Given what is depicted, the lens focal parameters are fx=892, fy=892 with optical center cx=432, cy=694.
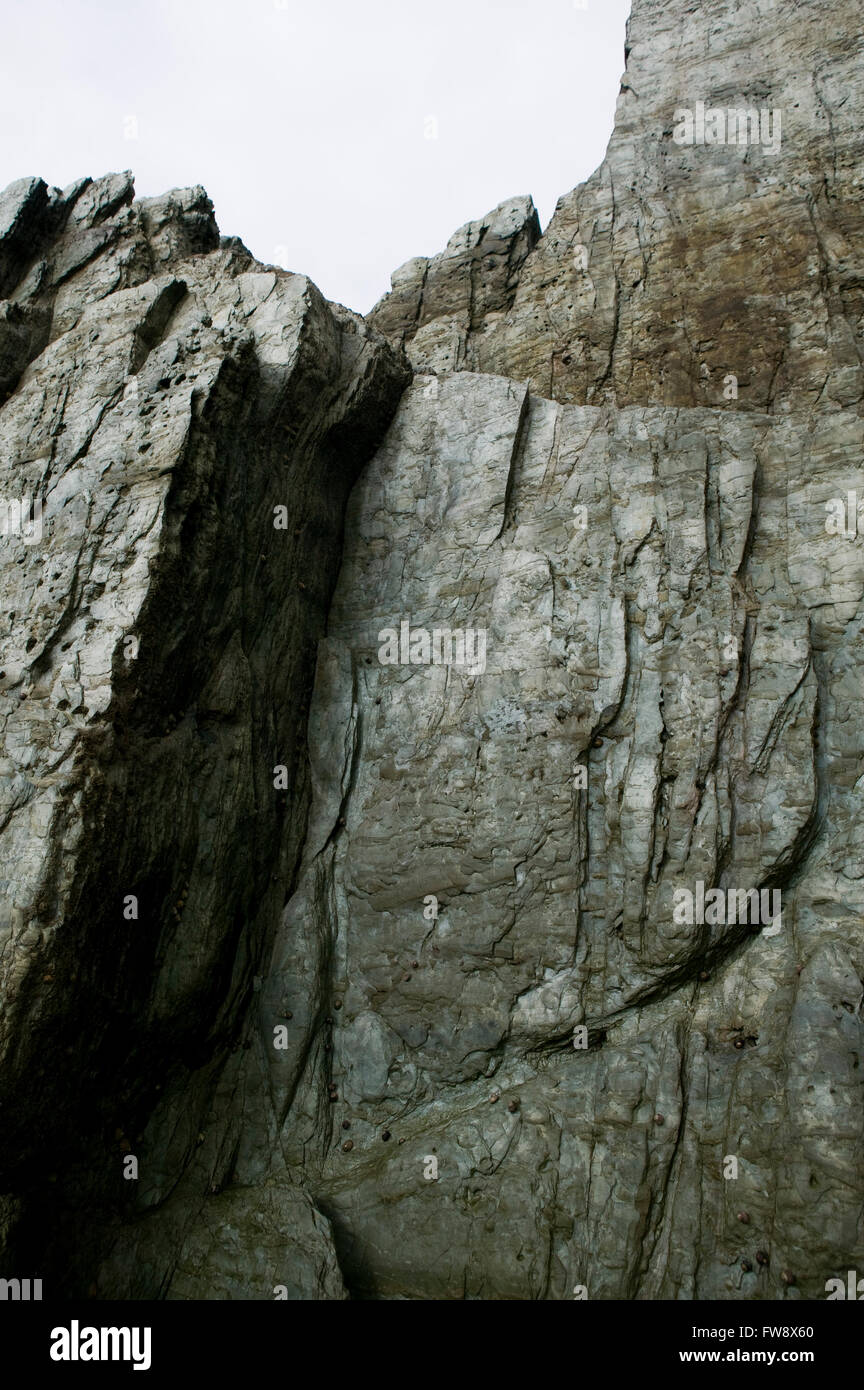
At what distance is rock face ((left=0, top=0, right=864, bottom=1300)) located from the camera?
26.0ft

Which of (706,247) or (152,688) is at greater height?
(706,247)

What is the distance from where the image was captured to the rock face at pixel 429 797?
7.93 m

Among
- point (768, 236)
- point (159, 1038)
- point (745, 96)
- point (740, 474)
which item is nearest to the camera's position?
point (159, 1038)

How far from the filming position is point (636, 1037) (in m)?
8.60

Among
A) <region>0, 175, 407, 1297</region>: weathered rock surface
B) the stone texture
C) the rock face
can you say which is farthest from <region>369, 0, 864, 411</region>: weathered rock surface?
<region>0, 175, 407, 1297</region>: weathered rock surface

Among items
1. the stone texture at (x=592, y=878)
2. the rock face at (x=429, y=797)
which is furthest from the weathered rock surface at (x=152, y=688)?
the stone texture at (x=592, y=878)

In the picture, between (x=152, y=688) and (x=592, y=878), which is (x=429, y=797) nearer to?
(x=592, y=878)

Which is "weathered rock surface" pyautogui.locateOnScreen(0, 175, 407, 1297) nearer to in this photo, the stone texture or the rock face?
the rock face

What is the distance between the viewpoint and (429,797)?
32.4 feet

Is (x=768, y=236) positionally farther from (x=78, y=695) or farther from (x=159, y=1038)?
(x=159, y=1038)

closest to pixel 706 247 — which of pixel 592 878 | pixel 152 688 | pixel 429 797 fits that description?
pixel 429 797

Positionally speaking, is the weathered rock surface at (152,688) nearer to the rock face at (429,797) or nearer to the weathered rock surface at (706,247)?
the rock face at (429,797)

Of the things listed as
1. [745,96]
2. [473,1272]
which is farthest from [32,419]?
[745,96]
